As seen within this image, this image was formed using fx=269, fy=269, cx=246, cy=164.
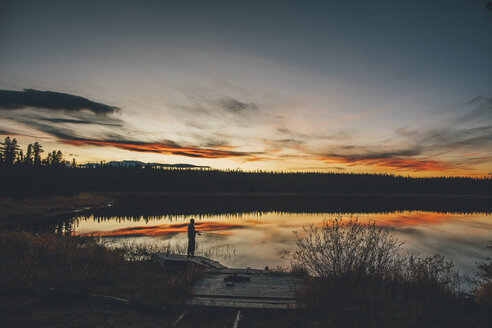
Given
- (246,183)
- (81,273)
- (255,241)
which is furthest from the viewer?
(246,183)

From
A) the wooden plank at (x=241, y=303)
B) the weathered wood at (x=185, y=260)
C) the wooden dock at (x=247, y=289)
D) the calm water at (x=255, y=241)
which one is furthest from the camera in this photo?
the calm water at (x=255, y=241)

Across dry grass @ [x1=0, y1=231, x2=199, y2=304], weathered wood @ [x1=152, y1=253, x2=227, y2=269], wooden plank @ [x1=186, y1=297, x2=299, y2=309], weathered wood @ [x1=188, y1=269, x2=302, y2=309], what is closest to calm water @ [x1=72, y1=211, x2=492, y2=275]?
weathered wood @ [x1=152, y1=253, x2=227, y2=269]

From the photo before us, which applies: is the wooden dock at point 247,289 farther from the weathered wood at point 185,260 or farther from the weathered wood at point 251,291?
the weathered wood at point 185,260

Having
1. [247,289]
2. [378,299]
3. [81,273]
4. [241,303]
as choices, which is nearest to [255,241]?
[247,289]

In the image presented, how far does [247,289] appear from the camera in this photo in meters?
9.84

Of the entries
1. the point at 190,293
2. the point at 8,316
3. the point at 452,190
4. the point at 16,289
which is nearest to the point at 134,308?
the point at 190,293

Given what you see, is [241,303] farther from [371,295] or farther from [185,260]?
[185,260]

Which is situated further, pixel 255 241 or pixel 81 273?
pixel 255 241

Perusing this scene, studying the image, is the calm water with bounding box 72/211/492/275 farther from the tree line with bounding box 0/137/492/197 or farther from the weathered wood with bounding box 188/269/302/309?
the tree line with bounding box 0/137/492/197

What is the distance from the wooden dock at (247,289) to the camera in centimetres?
866

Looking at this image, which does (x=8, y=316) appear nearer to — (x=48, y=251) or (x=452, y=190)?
(x=48, y=251)

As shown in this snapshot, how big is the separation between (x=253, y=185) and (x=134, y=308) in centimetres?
13327

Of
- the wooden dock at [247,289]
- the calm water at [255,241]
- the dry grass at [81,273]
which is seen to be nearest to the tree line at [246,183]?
the calm water at [255,241]

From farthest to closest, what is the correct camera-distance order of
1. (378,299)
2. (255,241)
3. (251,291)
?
(255,241), (251,291), (378,299)
